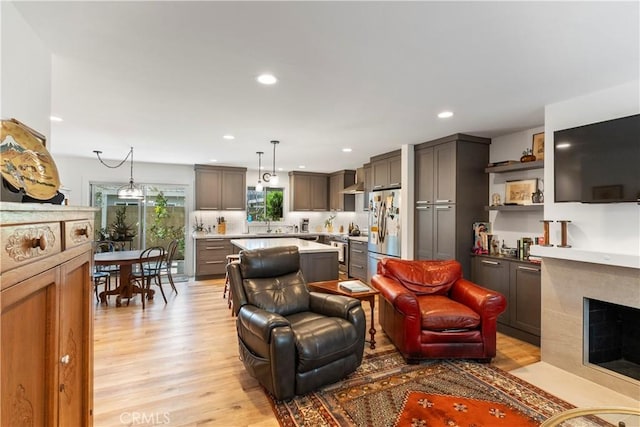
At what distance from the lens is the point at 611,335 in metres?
2.91

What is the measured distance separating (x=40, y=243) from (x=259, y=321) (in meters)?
1.75

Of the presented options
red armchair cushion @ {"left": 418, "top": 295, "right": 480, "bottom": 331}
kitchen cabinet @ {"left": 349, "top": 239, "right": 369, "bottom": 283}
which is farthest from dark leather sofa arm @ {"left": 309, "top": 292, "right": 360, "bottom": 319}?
kitchen cabinet @ {"left": 349, "top": 239, "right": 369, "bottom": 283}

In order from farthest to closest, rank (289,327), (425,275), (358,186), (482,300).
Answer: (358,186) → (425,275) → (482,300) → (289,327)

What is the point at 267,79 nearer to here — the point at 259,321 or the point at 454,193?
the point at 259,321

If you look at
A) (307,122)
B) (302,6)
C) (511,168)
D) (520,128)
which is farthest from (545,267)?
(302,6)

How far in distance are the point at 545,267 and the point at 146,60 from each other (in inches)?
153

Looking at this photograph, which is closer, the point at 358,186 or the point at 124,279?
→ the point at 124,279

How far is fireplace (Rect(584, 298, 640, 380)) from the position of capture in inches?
112

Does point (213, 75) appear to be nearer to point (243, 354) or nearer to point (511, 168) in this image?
point (243, 354)

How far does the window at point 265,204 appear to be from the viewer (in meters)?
7.93

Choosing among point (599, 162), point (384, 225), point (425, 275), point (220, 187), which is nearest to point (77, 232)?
point (425, 275)

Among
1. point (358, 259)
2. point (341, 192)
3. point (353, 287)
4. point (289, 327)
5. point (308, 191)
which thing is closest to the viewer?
point (289, 327)

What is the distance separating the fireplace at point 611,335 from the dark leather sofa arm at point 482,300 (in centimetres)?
70

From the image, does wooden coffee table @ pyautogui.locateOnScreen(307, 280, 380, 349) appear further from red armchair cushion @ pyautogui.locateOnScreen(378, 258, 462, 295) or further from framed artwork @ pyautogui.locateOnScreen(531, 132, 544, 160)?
framed artwork @ pyautogui.locateOnScreen(531, 132, 544, 160)
